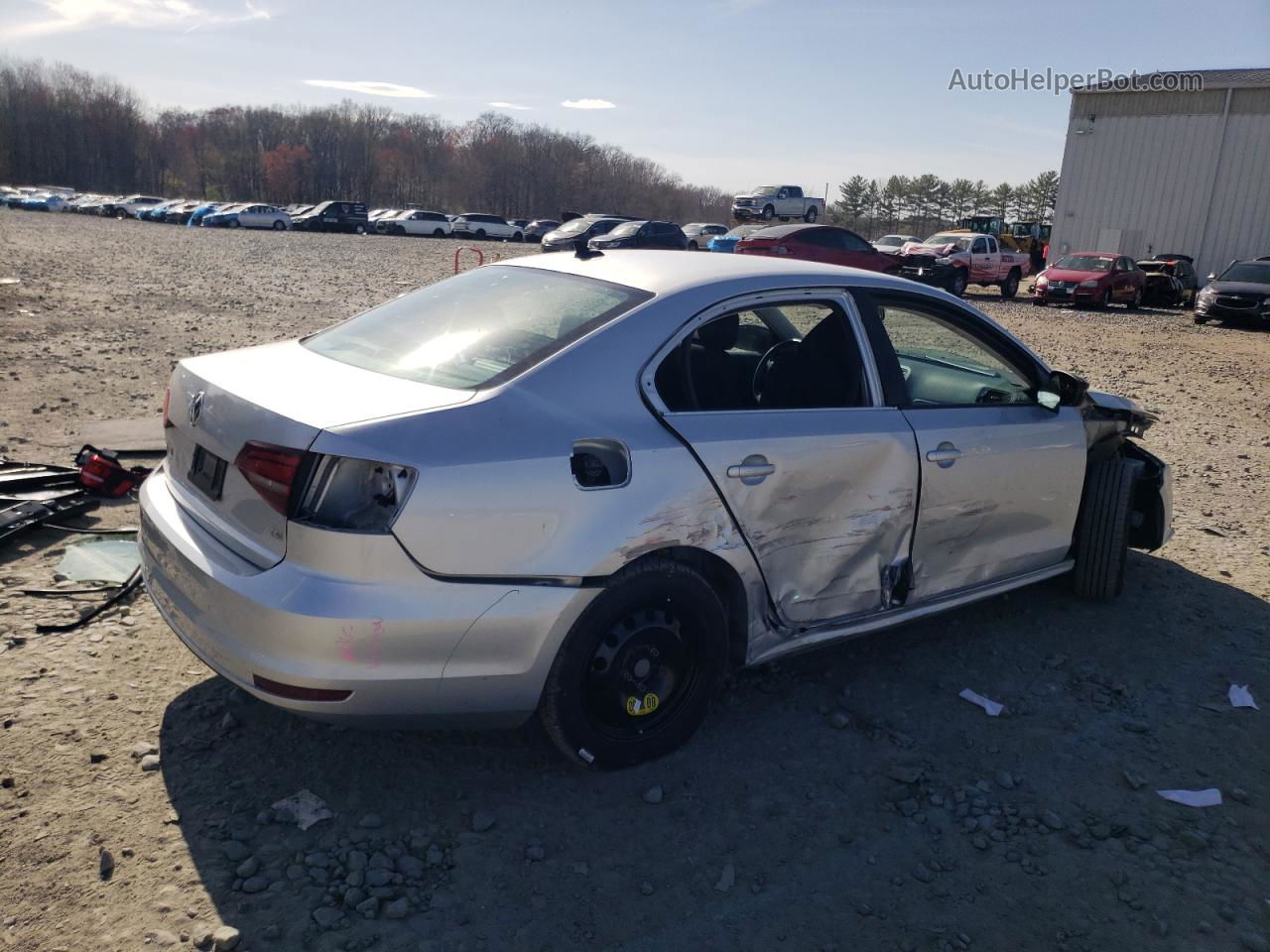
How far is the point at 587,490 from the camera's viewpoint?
9.66 feet

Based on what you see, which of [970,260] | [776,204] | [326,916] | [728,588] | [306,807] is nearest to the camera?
[326,916]

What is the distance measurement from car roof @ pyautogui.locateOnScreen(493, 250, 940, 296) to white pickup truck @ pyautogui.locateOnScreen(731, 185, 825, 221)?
47679 millimetres

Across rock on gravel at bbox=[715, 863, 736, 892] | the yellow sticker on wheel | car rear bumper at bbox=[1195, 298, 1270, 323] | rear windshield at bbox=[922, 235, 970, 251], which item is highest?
rear windshield at bbox=[922, 235, 970, 251]

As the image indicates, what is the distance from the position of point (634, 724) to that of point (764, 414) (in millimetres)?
1174

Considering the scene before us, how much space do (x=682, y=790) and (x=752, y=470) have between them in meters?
1.10

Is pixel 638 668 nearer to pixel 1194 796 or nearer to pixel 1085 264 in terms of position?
pixel 1194 796

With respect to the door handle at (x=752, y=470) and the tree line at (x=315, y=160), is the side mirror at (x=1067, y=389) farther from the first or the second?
the tree line at (x=315, y=160)

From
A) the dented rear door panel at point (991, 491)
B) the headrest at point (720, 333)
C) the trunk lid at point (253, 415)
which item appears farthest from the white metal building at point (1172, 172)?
the trunk lid at point (253, 415)

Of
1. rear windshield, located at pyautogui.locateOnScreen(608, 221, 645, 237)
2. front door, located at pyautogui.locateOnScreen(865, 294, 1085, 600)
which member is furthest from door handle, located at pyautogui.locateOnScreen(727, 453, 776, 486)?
rear windshield, located at pyautogui.locateOnScreen(608, 221, 645, 237)

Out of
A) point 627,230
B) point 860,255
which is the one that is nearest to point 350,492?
point 860,255

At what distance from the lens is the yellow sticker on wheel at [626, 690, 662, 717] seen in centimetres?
324

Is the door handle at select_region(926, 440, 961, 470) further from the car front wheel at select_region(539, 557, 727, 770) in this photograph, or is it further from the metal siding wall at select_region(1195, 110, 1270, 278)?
the metal siding wall at select_region(1195, 110, 1270, 278)

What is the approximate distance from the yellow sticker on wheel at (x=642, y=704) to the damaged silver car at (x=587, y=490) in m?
0.01

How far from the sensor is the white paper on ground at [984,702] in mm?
3939
